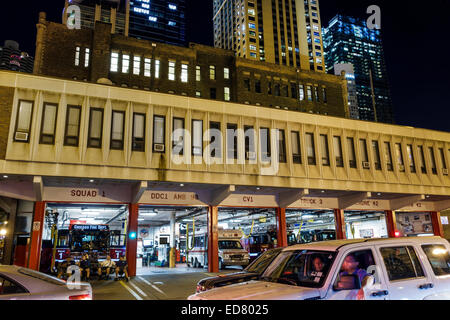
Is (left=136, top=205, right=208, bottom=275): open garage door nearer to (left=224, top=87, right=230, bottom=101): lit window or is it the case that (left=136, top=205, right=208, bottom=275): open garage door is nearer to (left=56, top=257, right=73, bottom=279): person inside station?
(left=56, top=257, right=73, bottom=279): person inside station

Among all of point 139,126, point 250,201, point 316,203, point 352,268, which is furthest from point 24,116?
point 316,203

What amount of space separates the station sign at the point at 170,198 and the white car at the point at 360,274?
1589 centimetres

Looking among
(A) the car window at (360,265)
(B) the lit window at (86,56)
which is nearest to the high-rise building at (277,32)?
(B) the lit window at (86,56)

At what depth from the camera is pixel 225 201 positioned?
2261cm

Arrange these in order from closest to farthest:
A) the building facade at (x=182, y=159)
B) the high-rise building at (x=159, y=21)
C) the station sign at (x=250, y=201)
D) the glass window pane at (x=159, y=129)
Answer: the building facade at (x=182, y=159) → the glass window pane at (x=159, y=129) → the station sign at (x=250, y=201) → the high-rise building at (x=159, y=21)

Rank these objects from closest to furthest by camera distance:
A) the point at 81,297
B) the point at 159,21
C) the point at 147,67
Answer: the point at 81,297, the point at 147,67, the point at 159,21

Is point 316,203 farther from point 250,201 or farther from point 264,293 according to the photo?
point 264,293

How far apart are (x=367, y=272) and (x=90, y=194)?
17.7 m

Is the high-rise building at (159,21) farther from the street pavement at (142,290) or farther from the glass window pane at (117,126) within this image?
the street pavement at (142,290)

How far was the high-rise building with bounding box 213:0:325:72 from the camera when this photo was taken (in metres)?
112

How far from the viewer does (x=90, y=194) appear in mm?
19703

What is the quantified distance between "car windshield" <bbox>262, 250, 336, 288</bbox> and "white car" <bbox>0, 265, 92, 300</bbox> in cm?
346

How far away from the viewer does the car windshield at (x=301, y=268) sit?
4941mm
